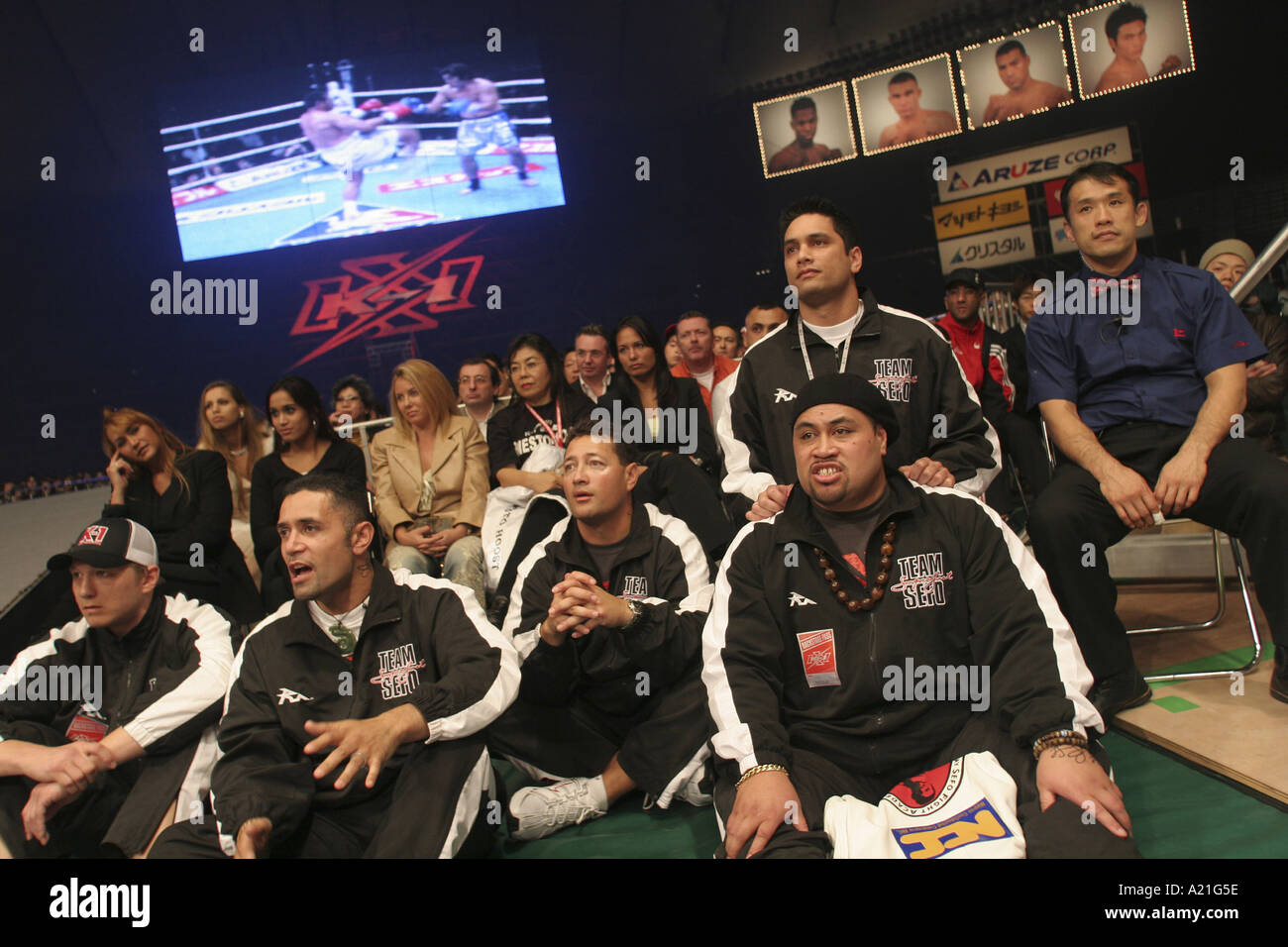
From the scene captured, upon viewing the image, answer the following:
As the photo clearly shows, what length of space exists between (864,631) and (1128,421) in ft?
4.36

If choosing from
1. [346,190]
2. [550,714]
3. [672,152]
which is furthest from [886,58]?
[550,714]

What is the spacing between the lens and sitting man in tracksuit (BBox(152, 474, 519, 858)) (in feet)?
6.18

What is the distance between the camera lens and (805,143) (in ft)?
27.2

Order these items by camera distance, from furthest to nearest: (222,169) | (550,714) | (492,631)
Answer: (222,169)
(550,714)
(492,631)

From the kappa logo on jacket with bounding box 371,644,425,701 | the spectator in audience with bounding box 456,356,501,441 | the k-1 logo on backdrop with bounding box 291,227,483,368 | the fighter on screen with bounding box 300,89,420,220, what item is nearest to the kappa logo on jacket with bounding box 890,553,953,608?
the kappa logo on jacket with bounding box 371,644,425,701

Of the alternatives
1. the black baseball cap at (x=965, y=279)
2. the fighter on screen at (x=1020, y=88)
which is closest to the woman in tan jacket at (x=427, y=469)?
the black baseball cap at (x=965, y=279)

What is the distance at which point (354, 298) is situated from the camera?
26.7ft

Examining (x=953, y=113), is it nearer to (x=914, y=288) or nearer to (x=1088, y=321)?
(x=914, y=288)

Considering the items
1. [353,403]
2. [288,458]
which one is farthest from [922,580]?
[353,403]

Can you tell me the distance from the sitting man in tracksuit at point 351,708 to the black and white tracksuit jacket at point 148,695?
0.21 m

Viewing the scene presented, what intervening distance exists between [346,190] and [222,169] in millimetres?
1116

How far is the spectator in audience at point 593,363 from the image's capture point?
163 inches

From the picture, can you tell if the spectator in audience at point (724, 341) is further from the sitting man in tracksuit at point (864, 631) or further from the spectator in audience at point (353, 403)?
the sitting man in tracksuit at point (864, 631)

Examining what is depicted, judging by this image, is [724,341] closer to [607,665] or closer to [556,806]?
[607,665]
